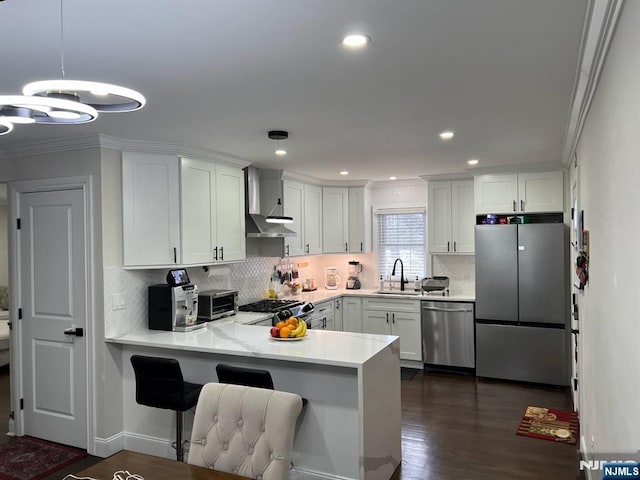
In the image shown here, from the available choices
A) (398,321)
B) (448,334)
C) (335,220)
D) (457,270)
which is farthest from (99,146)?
(457,270)

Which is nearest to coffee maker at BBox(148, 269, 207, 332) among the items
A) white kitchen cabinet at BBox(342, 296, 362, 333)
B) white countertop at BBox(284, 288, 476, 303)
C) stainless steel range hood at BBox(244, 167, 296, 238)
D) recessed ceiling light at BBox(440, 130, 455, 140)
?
stainless steel range hood at BBox(244, 167, 296, 238)

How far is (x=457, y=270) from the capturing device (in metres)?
6.48

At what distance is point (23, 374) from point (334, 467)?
2886mm

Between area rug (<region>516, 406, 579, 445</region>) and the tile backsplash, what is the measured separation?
6.79ft

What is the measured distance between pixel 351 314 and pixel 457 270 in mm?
1560

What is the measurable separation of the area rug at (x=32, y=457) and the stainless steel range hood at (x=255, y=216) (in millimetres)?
2560

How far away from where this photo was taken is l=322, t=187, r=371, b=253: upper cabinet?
22.1ft

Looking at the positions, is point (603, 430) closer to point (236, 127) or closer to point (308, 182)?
point (236, 127)

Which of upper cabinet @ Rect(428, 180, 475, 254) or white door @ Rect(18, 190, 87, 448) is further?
upper cabinet @ Rect(428, 180, 475, 254)

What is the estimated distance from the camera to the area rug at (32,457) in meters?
3.44

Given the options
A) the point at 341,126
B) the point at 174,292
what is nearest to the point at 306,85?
the point at 341,126

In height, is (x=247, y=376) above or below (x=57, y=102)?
below

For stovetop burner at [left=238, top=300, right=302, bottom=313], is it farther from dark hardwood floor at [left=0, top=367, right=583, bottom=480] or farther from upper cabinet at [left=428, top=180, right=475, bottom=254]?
upper cabinet at [left=428, top=180, right=475, bottom=254]

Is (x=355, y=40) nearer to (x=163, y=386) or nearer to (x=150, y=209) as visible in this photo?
(x=163, y=386)
